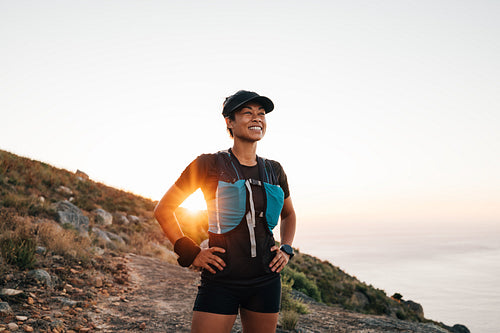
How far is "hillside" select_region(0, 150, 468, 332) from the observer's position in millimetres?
6117

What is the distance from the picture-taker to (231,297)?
2.22 metres

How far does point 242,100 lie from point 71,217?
12017 millimetres

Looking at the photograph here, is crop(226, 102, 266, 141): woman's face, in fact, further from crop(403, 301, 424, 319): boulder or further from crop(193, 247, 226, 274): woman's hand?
crop(403, 301, 424, 319): boulder

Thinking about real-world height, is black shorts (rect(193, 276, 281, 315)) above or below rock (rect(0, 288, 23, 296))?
above

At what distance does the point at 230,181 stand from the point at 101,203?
18.3 m

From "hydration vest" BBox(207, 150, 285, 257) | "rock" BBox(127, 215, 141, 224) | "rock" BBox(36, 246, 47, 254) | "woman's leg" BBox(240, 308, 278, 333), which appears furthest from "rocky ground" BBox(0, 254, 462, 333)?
"rock" BBox(127, 215, 141, 224)

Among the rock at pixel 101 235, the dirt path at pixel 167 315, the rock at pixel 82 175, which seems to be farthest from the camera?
the rock at pixel 82 175

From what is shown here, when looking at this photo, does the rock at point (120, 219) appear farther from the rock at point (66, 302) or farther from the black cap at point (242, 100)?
the black cap at point (242, 100)

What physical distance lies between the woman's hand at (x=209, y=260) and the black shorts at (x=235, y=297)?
4.4 inches

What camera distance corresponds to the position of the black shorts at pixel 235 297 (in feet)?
7.16

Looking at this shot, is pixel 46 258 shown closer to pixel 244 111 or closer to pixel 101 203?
pixel 244 111

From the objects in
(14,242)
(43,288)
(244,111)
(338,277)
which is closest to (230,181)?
(244,111)

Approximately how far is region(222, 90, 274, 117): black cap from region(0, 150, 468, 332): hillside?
4778 millimetres

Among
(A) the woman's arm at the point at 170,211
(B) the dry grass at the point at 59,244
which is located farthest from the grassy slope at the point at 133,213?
(A) the woman's arm at the point at 170,211
